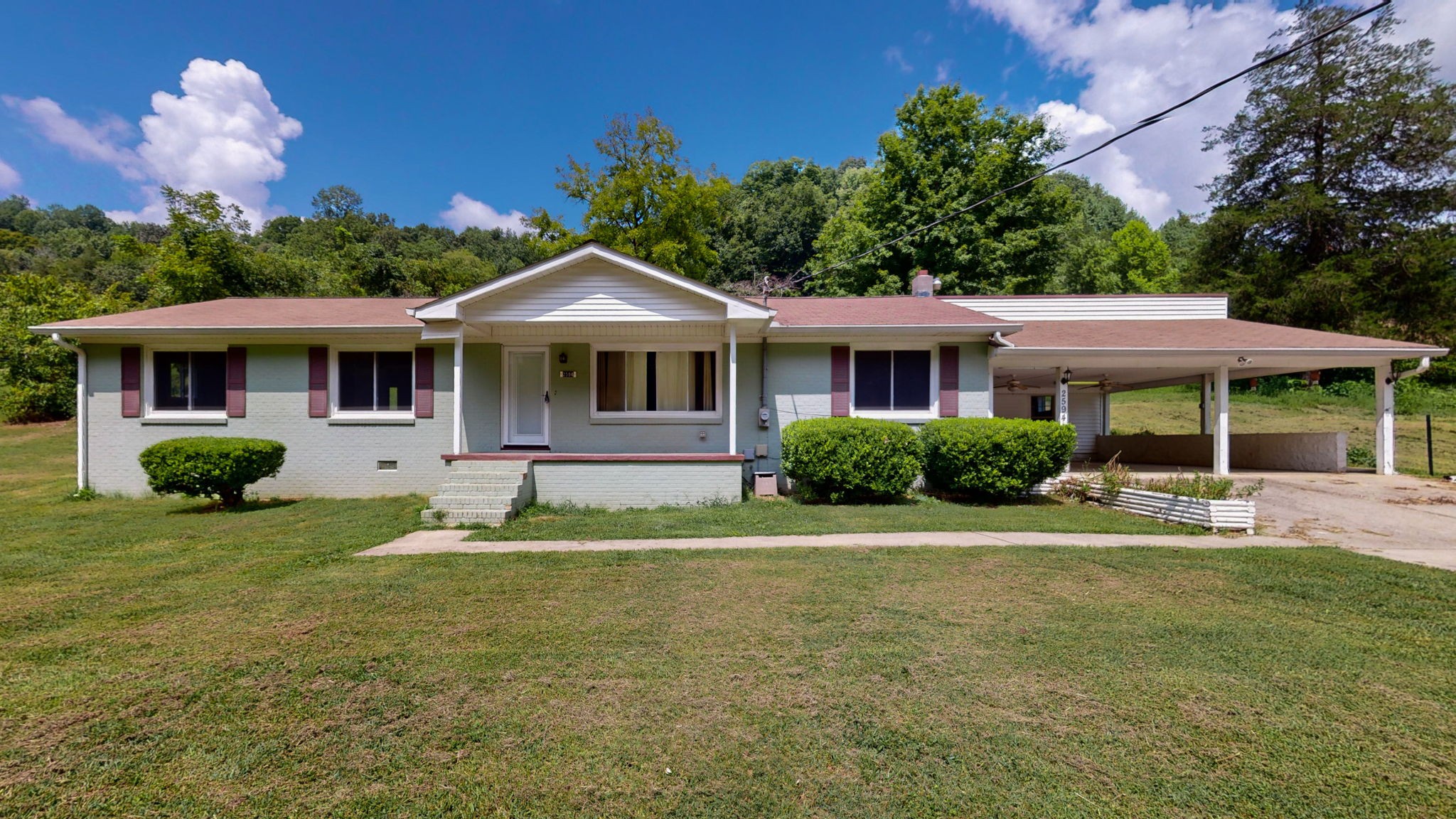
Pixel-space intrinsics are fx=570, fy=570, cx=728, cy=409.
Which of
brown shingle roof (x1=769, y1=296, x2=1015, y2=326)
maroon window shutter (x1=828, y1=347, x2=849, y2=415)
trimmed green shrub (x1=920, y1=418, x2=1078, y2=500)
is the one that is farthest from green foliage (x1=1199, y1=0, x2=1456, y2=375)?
maroon window shutter (x1=828, y1=347, x2=849, y2=415)

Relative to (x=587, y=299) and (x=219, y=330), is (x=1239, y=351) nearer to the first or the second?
(x=587, y=299)

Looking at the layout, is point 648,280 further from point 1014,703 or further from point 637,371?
point 1014,703

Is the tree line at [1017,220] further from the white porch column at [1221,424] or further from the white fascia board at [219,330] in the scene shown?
the white fascia board at [219,330]

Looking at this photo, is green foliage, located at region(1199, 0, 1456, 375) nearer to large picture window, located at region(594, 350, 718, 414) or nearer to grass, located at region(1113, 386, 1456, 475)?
grass, located at region(1113, 386, 1456, 475)

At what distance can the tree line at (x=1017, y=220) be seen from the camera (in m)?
21.7

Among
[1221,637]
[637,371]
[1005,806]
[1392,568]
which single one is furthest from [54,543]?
[1392,568]

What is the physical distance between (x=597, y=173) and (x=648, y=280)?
21.6 m

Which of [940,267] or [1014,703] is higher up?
[940,267]

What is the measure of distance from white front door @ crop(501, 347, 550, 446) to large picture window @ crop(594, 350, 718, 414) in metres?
1.11

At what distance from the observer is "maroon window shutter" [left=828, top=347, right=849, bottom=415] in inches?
423

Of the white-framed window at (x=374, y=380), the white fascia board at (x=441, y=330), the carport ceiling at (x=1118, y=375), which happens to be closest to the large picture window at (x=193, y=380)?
the white-framed window at (x=374, y=380)

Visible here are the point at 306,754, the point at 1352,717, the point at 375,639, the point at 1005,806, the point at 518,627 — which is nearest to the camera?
the point at 1005,806

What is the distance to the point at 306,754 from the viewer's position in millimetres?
2492

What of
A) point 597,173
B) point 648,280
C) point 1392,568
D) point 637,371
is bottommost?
point 1392,568
